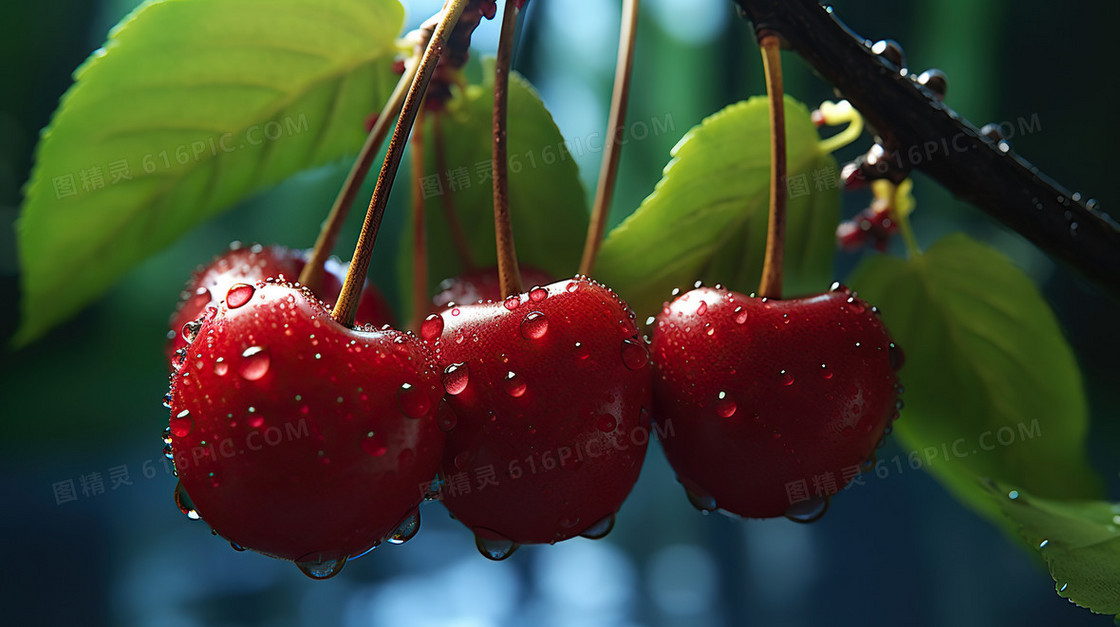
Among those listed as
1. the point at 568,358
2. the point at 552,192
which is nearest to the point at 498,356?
the point at 568,358

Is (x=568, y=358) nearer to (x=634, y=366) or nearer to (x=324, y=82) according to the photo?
(x=634, y=366)

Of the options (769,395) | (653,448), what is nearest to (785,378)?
(769,395)

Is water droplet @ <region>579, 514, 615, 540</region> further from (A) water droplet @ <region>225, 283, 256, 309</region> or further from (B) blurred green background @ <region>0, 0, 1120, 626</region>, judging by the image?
(B) blurred green background @ <region>0, 0, 1120, 626</region>

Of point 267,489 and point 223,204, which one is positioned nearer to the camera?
point 267,489

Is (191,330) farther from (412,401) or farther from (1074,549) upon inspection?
(1074,549)

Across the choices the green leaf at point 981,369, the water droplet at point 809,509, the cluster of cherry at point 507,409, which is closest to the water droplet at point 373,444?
the cluster of cherry at point 507,409
